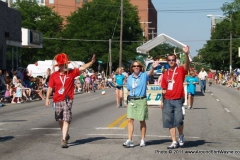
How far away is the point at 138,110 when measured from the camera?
39.0 ft

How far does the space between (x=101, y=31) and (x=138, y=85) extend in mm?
72345

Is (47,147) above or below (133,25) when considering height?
below

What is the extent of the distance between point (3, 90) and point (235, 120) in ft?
47.5

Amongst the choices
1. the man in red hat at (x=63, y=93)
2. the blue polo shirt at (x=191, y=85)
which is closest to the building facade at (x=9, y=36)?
the blue polo shirt at (x=191, y=85)

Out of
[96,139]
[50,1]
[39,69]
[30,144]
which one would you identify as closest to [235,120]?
[96,139]

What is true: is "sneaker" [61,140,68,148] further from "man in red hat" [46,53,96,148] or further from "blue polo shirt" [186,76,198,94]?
"blue polo shirt" [186,76,198,94]

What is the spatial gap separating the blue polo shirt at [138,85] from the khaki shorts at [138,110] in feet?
0.47

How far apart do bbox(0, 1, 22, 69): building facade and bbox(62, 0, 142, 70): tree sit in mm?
38642

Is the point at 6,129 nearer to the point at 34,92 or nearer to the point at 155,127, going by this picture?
the point at 155,127

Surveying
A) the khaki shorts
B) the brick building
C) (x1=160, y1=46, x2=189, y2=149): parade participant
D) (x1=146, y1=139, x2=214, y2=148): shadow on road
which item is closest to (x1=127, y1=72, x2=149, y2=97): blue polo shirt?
the khaki shorts

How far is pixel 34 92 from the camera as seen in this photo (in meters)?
35.1

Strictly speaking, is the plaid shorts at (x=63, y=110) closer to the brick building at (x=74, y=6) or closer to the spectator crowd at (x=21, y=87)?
the spectator crowd at (x=21, y=87)

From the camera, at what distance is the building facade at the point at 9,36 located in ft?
135

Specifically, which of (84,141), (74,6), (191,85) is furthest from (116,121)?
(74,6)
